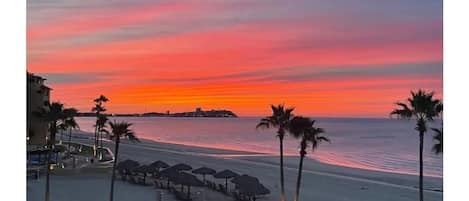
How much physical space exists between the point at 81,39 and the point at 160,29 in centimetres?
70

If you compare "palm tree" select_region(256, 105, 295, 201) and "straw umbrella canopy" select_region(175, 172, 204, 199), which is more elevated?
"palm tree" select_region(256, 105, 295, 201)

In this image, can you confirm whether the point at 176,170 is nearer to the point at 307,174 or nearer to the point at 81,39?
the point at 307,174

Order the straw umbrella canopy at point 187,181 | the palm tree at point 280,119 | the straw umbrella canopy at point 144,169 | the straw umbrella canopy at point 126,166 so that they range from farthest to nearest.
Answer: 1. the straw umbrella canopy at point 126,166
2. the straw umbrella canopy at point 144,169
3. the straw umbrella canopy at point 187,181
4. the palm tree at point 280,119

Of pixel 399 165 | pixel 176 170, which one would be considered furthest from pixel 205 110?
pixel 399 165

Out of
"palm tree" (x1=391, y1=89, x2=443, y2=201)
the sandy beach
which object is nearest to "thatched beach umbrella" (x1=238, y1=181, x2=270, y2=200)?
the sandy beach

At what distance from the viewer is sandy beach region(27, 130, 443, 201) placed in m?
10.0

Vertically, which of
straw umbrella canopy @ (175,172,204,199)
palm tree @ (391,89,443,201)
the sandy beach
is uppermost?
palm tree @ (391,89,443,201)

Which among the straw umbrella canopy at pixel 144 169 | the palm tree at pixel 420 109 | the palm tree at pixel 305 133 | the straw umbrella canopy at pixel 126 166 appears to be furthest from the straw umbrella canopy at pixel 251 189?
the palm tree at pixel 420 109

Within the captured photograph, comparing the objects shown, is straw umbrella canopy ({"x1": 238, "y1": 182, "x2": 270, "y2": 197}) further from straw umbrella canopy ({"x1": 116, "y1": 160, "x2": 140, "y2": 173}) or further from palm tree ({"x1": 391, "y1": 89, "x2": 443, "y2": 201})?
palm tree ({"x1": 391, "y1": 89, "x2": 443, "y2": 201})

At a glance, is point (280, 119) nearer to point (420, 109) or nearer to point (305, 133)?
point (305, 133)

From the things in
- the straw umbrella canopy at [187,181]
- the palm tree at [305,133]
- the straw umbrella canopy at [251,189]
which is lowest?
the straw umbrella canopy at [251,189]

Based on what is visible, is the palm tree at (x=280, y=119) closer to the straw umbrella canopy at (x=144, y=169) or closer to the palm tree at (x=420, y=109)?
the palm tree at (x=420, y=109)

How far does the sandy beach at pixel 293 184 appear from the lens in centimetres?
1002

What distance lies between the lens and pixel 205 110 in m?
8.40
